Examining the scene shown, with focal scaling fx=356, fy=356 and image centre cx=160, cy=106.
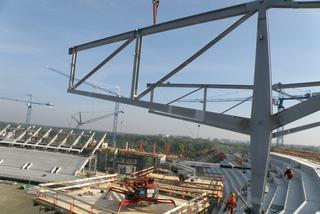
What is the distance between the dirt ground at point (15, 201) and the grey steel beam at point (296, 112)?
23229 millimetres

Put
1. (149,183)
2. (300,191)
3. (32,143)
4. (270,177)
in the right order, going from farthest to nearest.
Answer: (32,143) → (270,177) → (300,191) → (149,183)

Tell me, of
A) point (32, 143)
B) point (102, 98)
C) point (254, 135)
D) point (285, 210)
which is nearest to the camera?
point (254, 135)

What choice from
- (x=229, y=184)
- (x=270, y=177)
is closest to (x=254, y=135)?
(x=270, y=177)

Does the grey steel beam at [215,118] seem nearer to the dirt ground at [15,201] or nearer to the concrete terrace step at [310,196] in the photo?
the concrete terrace step at [310,196]

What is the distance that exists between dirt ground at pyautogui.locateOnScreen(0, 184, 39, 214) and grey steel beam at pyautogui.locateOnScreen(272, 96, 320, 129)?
2323 cm

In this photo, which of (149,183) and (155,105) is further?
(149,183)

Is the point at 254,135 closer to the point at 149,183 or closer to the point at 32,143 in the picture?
the point at 149,183

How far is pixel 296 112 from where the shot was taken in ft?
30.2

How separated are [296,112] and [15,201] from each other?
29185 millimetres

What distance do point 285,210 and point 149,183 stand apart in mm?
5888

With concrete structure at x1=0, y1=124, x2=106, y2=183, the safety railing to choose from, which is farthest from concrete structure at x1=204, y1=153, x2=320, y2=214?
concrete structure at x1=0, y1=124, x2=106, y2=183

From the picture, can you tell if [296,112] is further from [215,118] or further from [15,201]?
[15,201]

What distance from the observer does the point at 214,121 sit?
1049 cm

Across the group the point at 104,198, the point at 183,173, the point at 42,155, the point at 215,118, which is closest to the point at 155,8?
the point at 215,118
